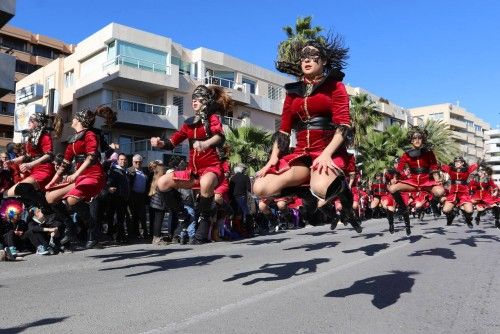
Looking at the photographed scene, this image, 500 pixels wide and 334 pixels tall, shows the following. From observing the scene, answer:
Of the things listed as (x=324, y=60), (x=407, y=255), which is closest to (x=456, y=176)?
(x=407, y=255)

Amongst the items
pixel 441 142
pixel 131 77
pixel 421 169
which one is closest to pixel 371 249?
pixel 421 169

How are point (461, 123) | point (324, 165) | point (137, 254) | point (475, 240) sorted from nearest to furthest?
point (324, 165) < point (137, 254) < point (475, 240) < point (461, 123)

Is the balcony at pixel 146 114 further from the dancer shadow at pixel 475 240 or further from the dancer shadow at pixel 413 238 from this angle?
the dancer shadow at pixel 475 240

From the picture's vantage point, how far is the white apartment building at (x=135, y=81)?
28.9 meters

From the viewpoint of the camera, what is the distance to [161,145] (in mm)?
6648

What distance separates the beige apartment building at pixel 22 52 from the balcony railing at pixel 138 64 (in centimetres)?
1995

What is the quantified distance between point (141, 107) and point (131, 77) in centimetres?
206

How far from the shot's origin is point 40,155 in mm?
7395

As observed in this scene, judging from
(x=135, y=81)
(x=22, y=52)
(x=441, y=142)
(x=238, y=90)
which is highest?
(x=22, y=52)

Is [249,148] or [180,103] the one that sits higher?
[180,103]

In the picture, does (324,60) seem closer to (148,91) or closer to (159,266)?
(159,266)

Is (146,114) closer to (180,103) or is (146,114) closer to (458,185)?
(180,103)

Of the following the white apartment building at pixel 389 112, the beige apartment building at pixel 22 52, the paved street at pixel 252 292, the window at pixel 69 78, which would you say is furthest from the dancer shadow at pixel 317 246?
the white apartment building at pixel 389 112

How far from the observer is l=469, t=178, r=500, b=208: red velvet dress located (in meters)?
13.7
